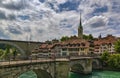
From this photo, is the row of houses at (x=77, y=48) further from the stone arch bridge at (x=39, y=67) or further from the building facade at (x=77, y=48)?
the stone arch bridge at (x=39, y=67)

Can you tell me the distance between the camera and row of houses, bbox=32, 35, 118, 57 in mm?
92188

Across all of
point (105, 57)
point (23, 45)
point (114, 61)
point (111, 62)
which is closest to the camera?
point (114, 61)

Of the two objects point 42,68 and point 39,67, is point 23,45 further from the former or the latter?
point 39,67

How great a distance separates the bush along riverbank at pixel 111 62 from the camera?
67463 mm

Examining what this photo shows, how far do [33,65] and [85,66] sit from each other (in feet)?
107

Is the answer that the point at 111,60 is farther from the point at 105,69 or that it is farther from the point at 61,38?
the point at 61,38

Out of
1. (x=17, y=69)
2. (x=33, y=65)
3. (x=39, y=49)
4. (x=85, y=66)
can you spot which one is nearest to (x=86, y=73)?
(x=85, y=66)

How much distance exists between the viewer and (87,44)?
299 feet

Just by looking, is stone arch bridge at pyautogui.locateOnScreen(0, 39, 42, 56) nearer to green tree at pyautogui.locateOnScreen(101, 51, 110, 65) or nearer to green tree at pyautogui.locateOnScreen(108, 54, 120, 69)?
green tree at pyautogui.locateOnScreen(101, 51, 110, 65)

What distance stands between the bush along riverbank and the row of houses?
17.4 m

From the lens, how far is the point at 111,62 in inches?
2736

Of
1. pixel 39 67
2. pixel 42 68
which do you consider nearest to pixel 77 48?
pixel 42 68

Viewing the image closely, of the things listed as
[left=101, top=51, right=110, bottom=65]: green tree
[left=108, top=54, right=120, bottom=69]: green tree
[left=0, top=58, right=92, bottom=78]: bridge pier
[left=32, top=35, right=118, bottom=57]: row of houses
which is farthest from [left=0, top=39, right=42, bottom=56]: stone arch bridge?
[left=0, top=58, right=92, bottom=78]: bridge pier

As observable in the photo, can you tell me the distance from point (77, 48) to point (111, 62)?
25479mm
